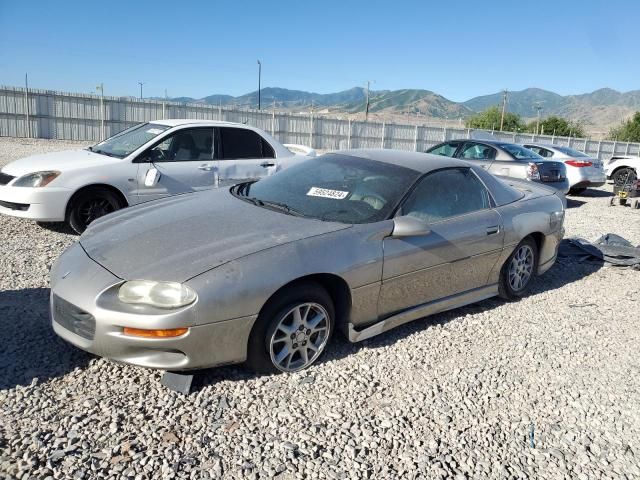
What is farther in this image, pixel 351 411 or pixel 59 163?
pixel 59 163

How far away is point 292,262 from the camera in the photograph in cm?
317

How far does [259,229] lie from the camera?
345cm

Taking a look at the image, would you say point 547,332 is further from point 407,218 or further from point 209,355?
point 209,355

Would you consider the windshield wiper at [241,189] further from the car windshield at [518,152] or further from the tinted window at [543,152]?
the tinted window at [543,152]

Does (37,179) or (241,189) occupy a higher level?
(241,189)

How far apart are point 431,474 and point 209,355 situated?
1351mm

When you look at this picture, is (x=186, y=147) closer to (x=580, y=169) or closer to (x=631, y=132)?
(x=580, y=169)

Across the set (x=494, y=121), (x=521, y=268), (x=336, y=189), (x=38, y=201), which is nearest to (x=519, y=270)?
(x=521, y=268)

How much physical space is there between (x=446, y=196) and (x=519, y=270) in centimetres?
132

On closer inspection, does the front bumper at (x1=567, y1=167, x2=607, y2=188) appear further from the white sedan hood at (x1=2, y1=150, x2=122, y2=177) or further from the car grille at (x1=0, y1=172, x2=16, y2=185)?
the car grille at (x1=0, y1=172, x2=16, y2=185)

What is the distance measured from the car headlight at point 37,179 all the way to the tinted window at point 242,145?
6.79 ft

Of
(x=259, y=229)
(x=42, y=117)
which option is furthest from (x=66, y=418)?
(x=42, y=117)

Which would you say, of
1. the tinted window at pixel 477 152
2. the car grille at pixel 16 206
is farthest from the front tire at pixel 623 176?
the car grille at pixel 16 206

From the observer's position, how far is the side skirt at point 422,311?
11.9ft
